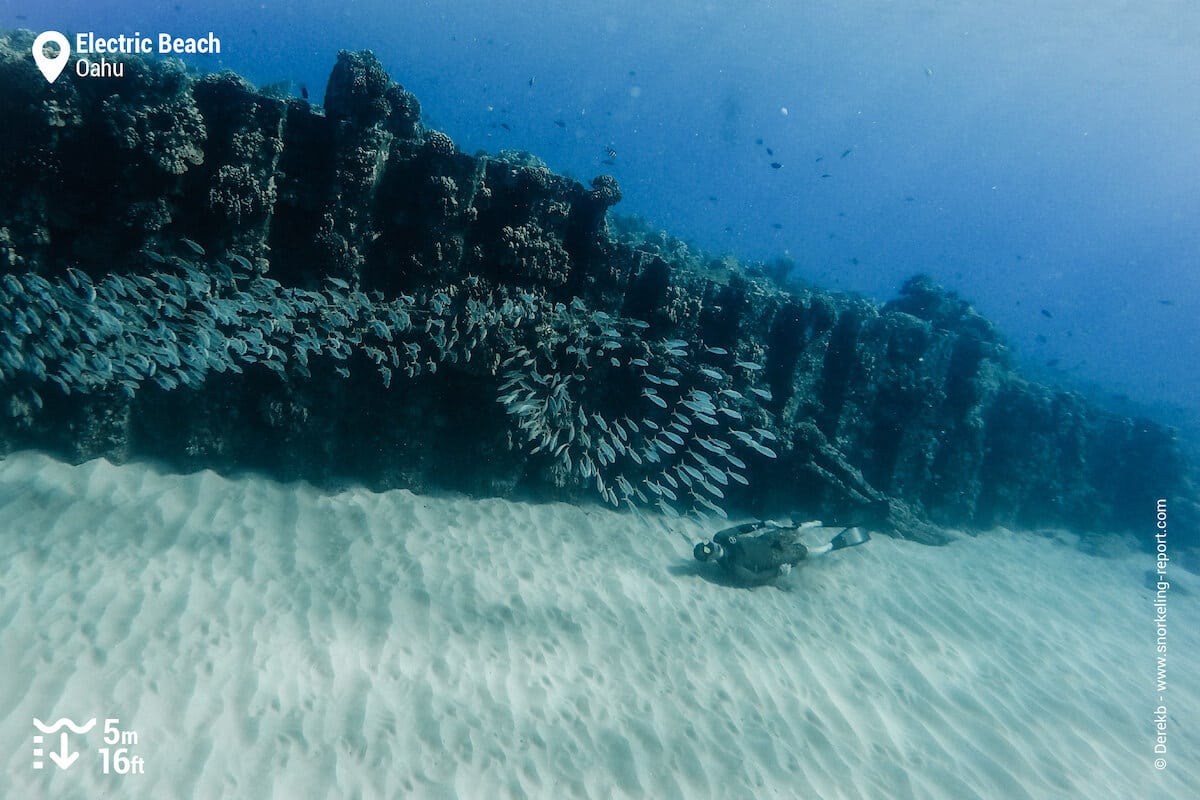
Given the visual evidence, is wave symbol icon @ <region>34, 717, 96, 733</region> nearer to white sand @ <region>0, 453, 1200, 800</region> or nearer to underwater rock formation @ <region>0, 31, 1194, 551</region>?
white sand @ <region>0, 453, 1200, 800</region>

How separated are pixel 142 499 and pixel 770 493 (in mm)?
9345

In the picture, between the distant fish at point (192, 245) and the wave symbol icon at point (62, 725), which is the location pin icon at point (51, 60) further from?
the wave symbol icon at point (62, 725)

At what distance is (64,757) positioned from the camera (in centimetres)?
394

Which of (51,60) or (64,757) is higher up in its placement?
(51,60)

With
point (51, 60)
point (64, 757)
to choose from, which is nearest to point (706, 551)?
point (64, 757)

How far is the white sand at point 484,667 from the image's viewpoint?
4469mm

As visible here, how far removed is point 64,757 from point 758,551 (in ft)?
24.6

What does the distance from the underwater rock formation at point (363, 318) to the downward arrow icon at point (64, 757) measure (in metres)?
3.43

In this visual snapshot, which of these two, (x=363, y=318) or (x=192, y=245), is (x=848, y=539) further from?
(x=192, y=245)

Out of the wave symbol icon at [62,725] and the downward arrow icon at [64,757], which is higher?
the wave symbol icon at [62,725]

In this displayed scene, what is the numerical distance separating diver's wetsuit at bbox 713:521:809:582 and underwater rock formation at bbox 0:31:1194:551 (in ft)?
3.52

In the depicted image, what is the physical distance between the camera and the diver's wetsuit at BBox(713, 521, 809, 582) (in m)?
8.16

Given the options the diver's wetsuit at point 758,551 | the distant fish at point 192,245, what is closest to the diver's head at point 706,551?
the diver's wetsuit at point 758,551

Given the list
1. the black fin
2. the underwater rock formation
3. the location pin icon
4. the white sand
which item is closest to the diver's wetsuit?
the white sand
